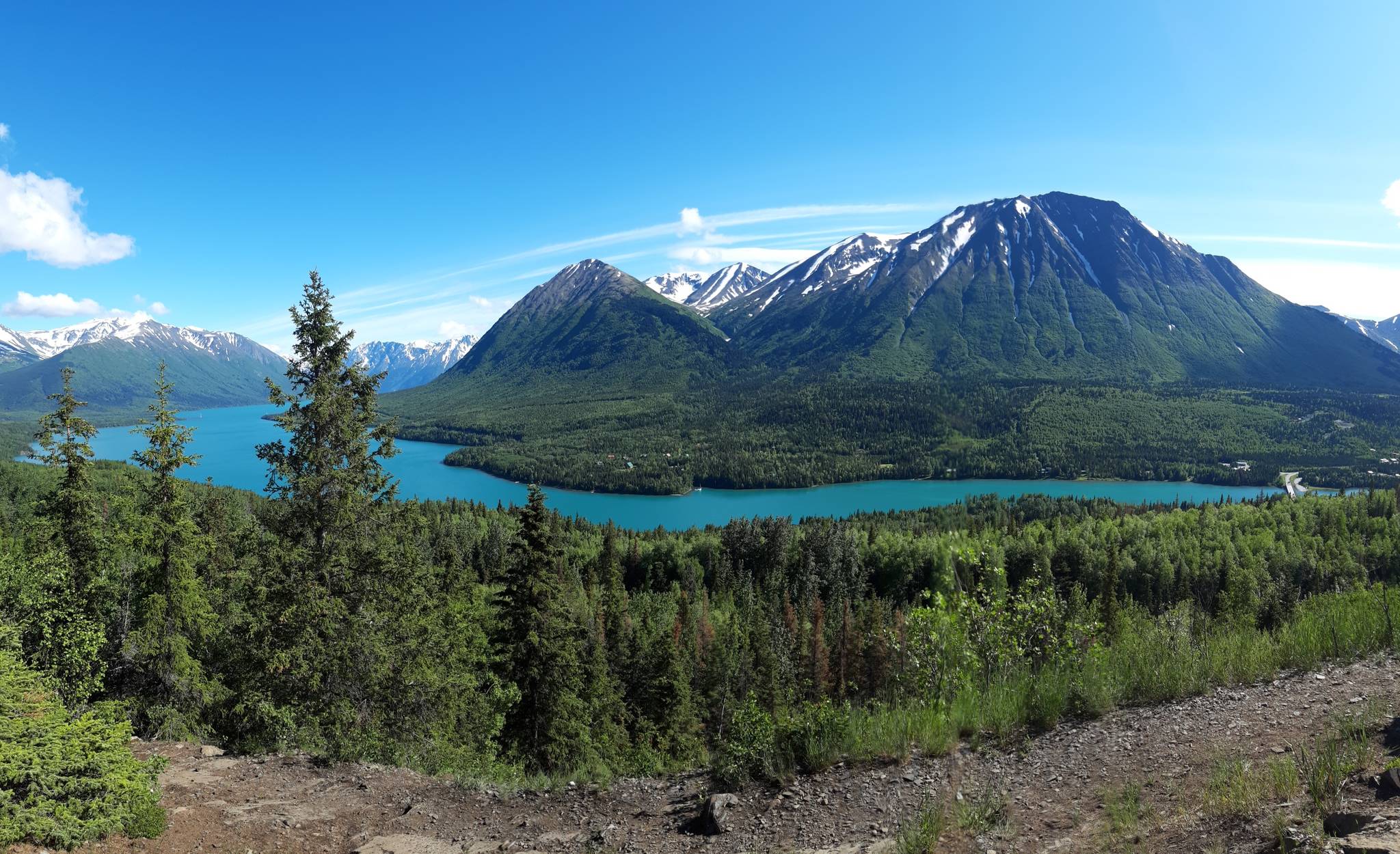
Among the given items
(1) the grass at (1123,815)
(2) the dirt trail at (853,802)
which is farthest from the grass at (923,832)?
(1) the grass at (1123,815)

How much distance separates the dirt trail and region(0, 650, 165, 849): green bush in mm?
750

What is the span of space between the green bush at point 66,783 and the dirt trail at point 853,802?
0.75 m

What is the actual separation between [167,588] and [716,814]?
23588mm

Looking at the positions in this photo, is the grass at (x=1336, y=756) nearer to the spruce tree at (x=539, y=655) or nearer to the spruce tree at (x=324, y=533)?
the spruce tree at (x=324, y=533)

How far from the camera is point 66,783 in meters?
10.1

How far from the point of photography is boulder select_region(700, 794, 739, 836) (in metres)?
10.5

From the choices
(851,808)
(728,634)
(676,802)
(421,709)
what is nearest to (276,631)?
(421,709)

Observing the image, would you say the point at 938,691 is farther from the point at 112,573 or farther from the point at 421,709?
the point at 112,573

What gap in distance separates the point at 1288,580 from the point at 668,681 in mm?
85725

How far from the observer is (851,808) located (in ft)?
32.8

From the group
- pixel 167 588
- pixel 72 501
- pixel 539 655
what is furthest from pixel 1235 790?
pixel 72 501

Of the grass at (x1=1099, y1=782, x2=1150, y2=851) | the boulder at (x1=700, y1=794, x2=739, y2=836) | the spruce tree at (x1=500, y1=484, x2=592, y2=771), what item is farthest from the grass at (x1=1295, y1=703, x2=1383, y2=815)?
the spruce tree at (x1=500, y1=484, x2=592, y2=771)

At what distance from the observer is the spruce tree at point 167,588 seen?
22.4 meters

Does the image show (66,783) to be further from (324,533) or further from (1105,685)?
(1105,685)
